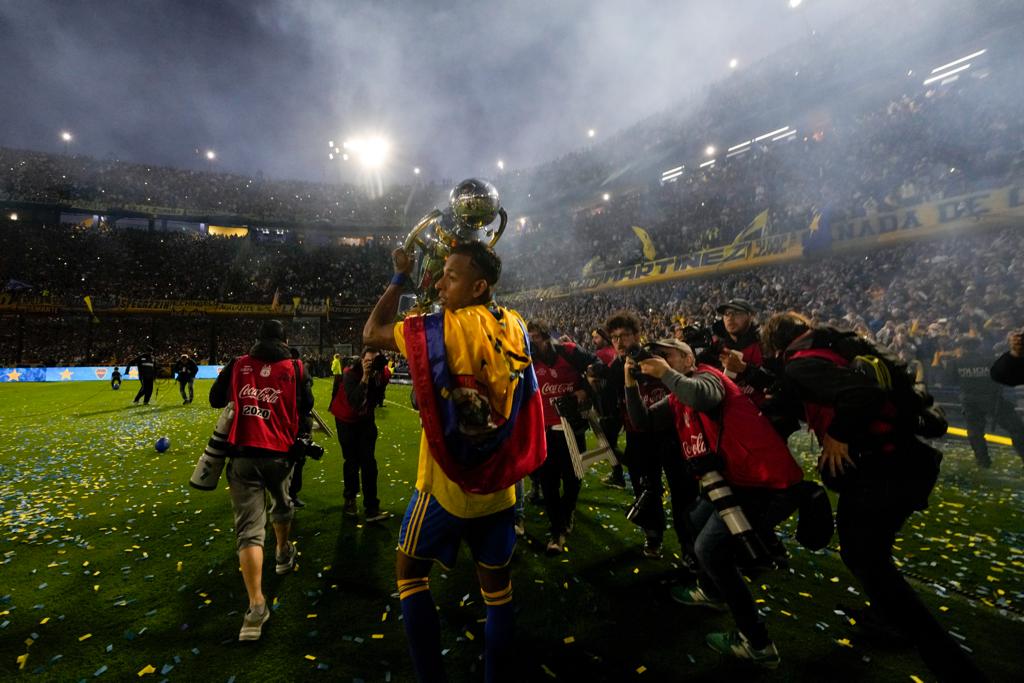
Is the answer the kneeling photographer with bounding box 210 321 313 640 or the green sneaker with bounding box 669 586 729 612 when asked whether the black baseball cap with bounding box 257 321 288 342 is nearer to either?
the kneeling photographer with bounding box 210 321 313 640

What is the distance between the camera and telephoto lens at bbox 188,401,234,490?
353 cm

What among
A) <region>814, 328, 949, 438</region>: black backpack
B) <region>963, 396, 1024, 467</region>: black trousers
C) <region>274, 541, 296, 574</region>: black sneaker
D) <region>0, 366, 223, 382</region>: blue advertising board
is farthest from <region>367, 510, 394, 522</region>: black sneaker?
<region>0, 366, 223, 382</region>: blue advertising board

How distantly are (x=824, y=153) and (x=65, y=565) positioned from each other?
30744mm

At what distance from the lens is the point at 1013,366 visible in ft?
13.7

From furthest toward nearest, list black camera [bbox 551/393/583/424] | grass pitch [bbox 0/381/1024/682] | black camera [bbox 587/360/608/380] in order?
black camera [bbox 587/360/608/380], black camera [bbox 551/393/583/424], grass pitch [bbox 0/381/1024/682]

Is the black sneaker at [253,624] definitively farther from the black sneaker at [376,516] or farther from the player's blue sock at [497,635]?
the black sneaker at [376,516]

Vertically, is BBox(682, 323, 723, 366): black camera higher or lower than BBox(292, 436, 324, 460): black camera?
higher

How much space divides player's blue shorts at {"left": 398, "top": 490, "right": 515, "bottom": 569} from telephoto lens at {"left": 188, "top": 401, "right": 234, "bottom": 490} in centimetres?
213

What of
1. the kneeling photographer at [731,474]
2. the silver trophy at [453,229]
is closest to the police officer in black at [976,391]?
the kneeling photographer at [731,474]

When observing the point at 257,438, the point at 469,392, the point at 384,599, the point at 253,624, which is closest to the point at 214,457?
the point at 257,438

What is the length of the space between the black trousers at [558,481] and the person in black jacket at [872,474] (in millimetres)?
2439

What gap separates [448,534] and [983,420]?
10.00 m

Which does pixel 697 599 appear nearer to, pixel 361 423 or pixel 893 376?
pixel 893 376

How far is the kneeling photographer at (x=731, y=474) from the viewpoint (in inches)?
112
